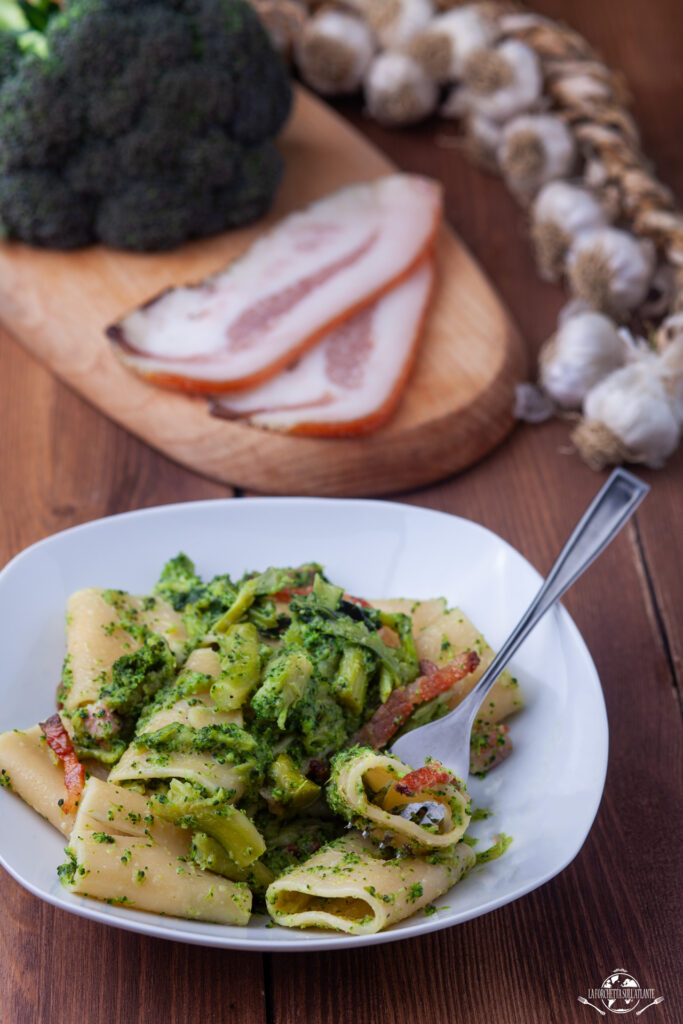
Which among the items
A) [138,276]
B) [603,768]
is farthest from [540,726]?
[138,276]

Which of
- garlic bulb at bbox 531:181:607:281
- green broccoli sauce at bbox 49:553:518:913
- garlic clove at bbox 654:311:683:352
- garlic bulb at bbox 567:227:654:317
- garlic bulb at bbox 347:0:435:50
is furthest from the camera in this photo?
garlic bulb at bbox 347:0:435:50

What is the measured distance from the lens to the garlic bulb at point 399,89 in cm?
422

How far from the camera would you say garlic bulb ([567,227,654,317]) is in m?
3.64

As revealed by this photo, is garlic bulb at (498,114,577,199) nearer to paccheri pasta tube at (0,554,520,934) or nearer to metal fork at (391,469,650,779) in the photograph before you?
metal fork at (391,469,650,779)

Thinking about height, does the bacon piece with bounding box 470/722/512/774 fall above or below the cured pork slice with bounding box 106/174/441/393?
below

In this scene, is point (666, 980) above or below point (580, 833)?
below

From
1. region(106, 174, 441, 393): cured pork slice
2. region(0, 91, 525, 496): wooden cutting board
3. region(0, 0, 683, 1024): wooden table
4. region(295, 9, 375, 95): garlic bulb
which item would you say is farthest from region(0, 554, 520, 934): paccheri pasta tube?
region(295, 9, 375, 95): garlic bulb

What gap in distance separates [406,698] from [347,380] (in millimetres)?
1328

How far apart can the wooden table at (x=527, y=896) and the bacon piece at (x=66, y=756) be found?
316mm

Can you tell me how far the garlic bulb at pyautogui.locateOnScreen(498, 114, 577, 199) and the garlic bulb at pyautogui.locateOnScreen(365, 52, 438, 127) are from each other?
0.44 m

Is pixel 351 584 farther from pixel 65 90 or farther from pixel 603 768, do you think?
pixel 65 90

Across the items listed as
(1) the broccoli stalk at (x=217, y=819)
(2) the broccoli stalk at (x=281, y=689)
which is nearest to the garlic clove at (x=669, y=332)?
(2) the broccoli stalk at (x=281, y=689)

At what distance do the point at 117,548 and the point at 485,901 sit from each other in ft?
4.26

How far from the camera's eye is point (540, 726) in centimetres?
236
